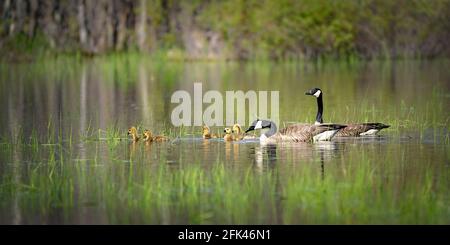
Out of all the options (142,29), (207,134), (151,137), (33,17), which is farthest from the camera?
(142,29)

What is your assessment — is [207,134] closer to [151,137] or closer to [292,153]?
[151,137]

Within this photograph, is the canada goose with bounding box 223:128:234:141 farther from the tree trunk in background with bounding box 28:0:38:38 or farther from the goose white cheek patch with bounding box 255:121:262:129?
the tree trunk in background with bounding box 28:0:38:38

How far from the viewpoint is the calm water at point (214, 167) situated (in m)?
10.3

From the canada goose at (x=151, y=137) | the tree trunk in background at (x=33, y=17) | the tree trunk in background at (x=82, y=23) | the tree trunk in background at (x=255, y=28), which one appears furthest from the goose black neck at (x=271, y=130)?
the tree trunk in background at (x=82, y=23)

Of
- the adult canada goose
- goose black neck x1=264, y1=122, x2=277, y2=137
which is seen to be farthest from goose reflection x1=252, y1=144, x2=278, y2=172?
the adult canada goose

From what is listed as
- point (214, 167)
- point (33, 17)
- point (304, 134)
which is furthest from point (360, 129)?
point (33, 17)

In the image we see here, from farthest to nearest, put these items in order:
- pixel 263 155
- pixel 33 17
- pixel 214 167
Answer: pixel 33 17 → pixel 263 155 → pixel 214 167

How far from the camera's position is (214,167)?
41.4 ft

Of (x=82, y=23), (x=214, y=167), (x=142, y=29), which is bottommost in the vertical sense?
(x=214, y=167)

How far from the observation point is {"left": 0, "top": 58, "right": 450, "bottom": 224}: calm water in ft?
33.9

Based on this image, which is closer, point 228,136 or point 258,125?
point 228,136

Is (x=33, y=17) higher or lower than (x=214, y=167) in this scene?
higher

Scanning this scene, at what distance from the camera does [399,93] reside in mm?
23547
